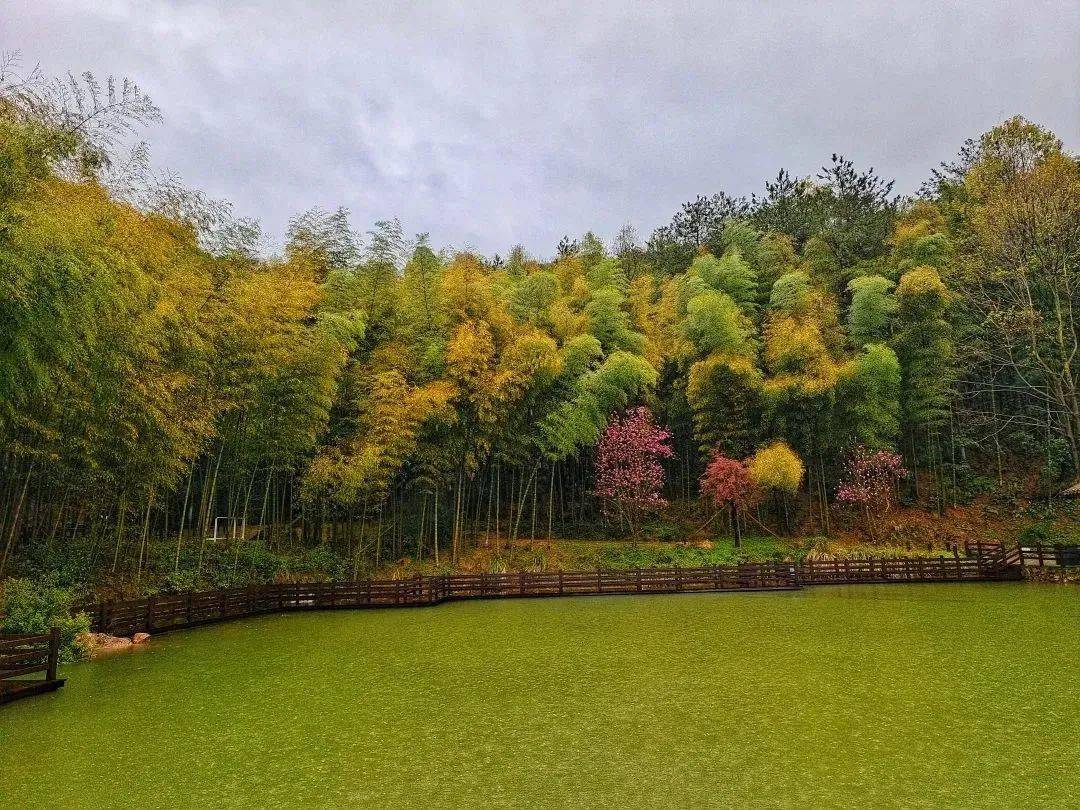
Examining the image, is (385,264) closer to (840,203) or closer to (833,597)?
(833,597)

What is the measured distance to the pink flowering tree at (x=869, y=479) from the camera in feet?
71.5

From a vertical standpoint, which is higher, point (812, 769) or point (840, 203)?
point (840, 203)

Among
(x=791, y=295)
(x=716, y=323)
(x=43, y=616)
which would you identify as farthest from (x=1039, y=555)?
(x=43, y=616)

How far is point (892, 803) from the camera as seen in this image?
3887mm

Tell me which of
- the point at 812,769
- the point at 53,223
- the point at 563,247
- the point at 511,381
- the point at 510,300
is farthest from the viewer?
the point at 563,247

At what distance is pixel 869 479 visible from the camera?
22.1 meters

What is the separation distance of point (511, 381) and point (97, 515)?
9.84m

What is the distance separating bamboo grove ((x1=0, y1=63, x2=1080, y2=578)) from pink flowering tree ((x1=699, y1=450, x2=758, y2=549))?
5.19 ft

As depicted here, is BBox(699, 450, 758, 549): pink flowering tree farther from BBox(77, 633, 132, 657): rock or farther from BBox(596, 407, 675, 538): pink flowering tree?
BBox(77, 633, 132, 657): rock

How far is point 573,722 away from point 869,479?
64.9 feet

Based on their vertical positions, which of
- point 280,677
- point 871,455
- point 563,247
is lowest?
point 280,677

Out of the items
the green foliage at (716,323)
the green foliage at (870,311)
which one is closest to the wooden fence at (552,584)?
the green foliage at (716,323)

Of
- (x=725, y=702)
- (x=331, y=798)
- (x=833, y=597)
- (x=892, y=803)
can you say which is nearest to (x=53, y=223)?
(x=331, y=798)

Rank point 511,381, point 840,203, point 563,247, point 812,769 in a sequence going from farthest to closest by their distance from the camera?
1. point 563,247
2. point 840,203
3. point 511,381
4. point 812,769
